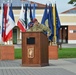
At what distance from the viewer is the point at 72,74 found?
16016 millimetres

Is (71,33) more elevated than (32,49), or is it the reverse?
(71,33)

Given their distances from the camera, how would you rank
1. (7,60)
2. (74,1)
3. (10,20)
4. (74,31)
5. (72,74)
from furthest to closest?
(74,31)
(74,1)
(10,20)
(7,60)
(72,74)

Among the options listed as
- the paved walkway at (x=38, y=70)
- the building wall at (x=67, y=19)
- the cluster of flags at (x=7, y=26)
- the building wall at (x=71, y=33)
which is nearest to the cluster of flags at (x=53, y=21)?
the cluster of flags at (x=7, y=26)

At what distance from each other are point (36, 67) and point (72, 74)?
413cm

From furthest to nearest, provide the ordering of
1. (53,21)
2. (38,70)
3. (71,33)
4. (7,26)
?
(71,33)
(53,21)
(7,26)
(38,70)

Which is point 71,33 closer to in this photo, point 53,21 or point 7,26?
point 53,21

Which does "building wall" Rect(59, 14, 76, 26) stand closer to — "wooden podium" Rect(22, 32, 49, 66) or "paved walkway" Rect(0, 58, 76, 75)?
"wooden podium" Rect(22, 32, 49, 66)

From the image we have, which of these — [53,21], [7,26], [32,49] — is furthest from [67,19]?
[32,49]

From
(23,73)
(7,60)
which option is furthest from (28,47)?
(7,60)

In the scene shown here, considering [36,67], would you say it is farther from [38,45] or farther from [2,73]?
[2,73]

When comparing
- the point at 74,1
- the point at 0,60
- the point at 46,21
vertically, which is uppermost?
the point at 74,1

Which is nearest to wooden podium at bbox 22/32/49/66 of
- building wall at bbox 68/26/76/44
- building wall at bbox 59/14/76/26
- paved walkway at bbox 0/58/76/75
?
paved walkway at bbox 0/58/76/75

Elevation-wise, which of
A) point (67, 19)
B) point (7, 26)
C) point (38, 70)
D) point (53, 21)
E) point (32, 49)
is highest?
point (67, 19)

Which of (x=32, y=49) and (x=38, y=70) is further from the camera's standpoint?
(x=32, y=49)
